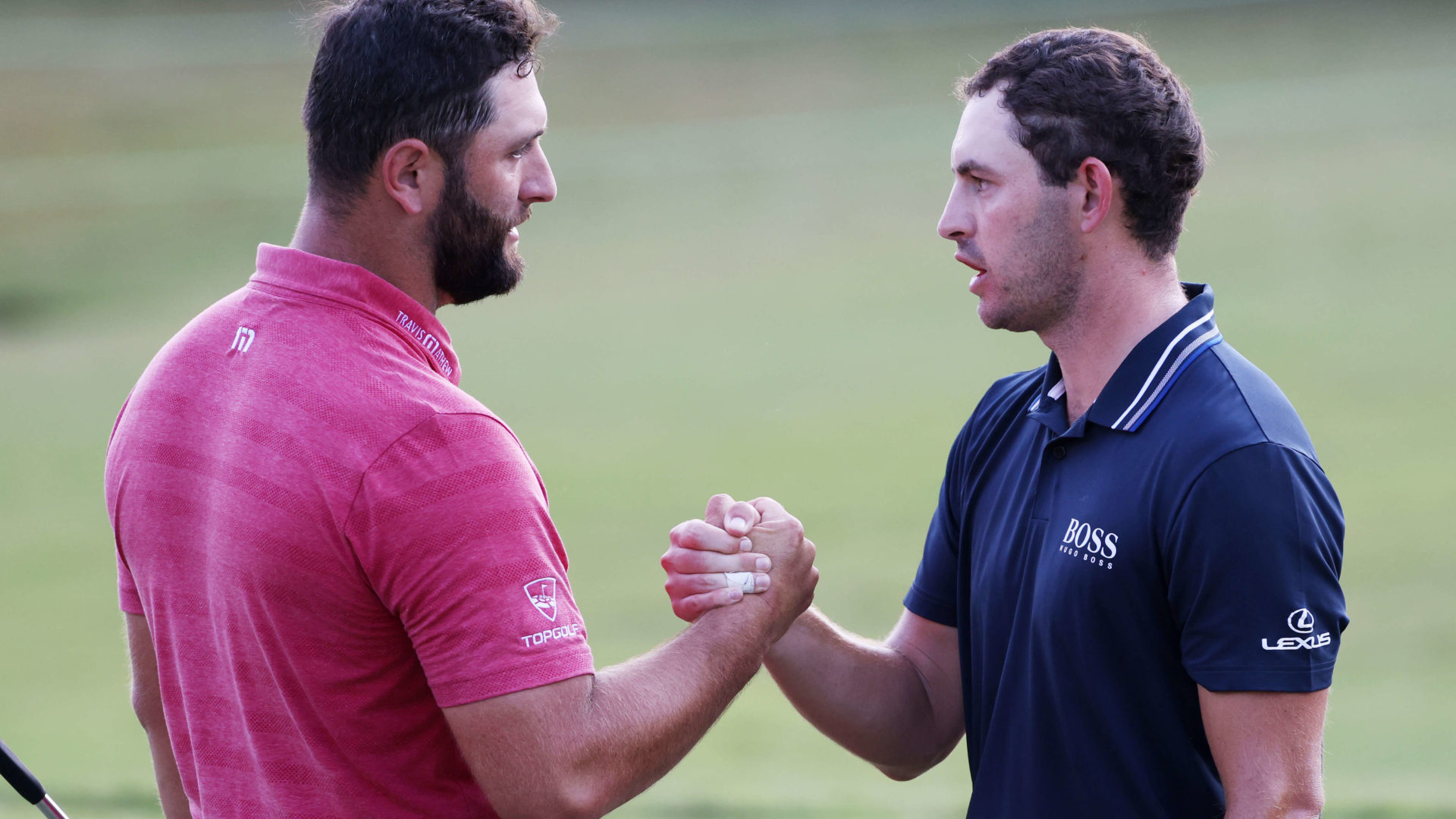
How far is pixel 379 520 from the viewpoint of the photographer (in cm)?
212

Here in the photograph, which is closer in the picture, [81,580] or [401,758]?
[401,758]

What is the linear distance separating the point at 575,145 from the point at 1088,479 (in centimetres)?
2766

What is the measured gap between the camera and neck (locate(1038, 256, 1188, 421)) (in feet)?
8.54

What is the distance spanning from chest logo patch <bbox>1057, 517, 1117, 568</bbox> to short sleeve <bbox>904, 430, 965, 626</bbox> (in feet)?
1.48

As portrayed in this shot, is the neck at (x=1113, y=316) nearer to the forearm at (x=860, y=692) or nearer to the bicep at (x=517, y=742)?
the forearm at (x=860, y=692)

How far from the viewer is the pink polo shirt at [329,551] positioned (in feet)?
7.02

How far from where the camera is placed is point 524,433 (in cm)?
1489

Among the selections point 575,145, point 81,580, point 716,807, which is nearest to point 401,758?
point 716,807

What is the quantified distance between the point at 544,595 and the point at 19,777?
4.48ft

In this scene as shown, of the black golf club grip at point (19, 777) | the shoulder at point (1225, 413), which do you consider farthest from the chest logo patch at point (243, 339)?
the shoulder at point (1225, 413)

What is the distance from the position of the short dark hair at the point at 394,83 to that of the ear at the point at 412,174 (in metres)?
0.02

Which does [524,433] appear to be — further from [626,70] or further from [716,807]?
[626,70]

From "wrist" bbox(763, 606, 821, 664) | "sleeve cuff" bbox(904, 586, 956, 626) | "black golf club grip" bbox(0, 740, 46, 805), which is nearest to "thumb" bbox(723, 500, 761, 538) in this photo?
"wrist" bbox(763, 606, 821, 664)

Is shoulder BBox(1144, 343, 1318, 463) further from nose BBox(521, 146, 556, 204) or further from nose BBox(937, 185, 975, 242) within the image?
nose BBox(521, 146, 556, 204)
